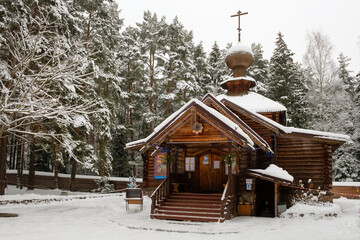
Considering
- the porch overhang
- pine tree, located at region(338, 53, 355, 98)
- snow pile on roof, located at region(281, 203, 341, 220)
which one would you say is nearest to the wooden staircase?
the porch overhang

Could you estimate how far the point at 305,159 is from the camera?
59.3ft

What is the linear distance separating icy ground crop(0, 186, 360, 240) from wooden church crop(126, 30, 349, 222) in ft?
3.71

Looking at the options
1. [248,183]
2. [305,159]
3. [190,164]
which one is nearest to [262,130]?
[305,159]

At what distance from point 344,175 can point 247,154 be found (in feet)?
62.9

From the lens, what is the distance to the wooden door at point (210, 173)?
1594 cm

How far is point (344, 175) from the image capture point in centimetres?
3075

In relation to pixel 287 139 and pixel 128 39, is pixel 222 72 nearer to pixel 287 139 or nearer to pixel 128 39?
pixel 128 39

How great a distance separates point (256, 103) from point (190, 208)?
Answer: 404 inches

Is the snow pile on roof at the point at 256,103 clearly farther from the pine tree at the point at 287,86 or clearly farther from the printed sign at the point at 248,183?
the pine tree at the point at 287,86

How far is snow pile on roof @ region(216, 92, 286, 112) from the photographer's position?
20.2 m

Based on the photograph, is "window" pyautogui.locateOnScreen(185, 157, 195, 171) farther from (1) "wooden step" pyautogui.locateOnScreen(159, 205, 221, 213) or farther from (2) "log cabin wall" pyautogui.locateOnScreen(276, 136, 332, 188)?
(2) "log cabin wall" pyautogui.locateOnScreen(276, 136, 332, 188)

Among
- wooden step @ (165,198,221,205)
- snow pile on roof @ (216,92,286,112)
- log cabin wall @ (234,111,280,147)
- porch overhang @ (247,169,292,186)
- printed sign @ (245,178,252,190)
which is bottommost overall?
wooden step @ (165,198,221,205)

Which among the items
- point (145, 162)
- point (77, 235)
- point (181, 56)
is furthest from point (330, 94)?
point (77, 235)

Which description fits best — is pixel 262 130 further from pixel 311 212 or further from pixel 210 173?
pixel 311 212
